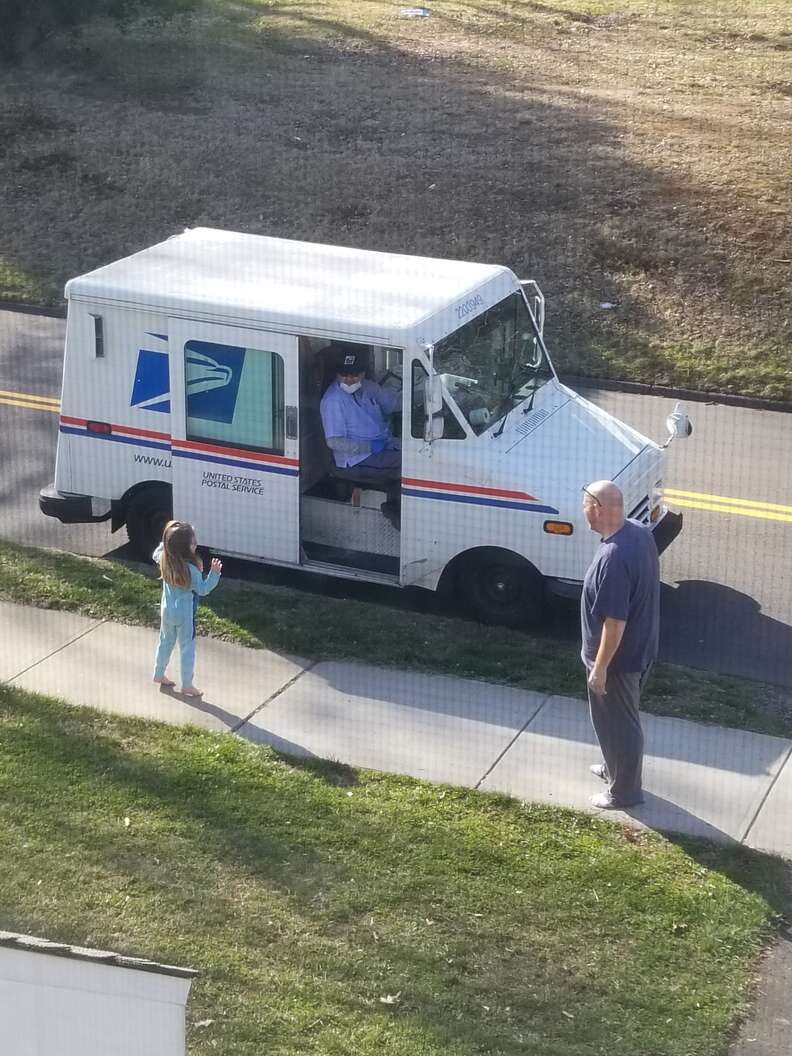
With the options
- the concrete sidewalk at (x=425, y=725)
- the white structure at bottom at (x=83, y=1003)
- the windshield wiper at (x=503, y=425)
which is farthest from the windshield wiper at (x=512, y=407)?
the white structure at bottom at (x=83, y=1003)

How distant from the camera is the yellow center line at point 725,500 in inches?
447

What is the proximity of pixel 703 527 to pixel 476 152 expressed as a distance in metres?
10.6

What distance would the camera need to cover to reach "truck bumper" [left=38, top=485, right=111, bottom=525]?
10.0 m

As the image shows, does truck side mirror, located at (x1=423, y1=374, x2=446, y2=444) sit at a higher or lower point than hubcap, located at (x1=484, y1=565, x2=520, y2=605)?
higher

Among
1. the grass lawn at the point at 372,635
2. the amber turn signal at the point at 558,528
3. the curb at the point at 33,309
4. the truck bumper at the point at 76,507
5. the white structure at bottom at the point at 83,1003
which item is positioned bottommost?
the grass lawn at the point at 372,635

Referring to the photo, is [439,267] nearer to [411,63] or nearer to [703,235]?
[703,235]

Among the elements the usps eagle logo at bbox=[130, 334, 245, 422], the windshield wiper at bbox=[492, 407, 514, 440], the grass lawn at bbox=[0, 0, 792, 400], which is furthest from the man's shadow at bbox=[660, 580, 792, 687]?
the grass lawn at bbox=[0, 0, 792, 400]

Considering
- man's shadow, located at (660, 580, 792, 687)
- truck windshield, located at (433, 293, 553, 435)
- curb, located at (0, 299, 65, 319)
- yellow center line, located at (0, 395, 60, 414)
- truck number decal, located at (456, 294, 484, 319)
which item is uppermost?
truck number decal, located at (456, 294, 484, 319)

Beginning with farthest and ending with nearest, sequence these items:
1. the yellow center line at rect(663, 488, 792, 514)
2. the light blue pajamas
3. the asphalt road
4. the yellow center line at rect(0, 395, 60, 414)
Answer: the yellow center line at rect(0, 395, 60, 414) → the yellow center line at rect(663, 488, 792, 514) → the asphalt road → the light blue pajamas

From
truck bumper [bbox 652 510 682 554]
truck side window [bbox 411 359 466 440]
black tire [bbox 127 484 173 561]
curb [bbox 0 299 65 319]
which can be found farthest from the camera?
curb [bbox 0 299 65 319]

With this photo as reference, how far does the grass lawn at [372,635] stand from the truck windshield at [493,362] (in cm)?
140

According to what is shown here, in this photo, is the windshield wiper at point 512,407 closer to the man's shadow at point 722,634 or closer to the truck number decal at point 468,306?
the truck number decal at point 468,306

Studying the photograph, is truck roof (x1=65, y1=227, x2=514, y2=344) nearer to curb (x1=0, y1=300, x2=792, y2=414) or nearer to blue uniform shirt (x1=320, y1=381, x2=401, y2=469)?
blue uniform shirt (x1=320, y1=381, x2=401, y2=469)

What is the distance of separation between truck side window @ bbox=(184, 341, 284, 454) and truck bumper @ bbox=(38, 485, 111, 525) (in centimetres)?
119
